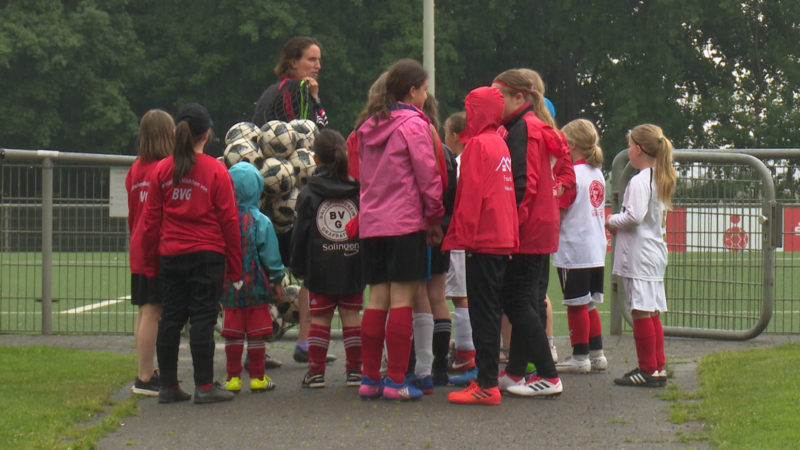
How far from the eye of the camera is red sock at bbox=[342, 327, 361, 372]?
25.1 ft

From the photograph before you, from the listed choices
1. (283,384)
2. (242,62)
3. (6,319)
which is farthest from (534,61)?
(283,384)

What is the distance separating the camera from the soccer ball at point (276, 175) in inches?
320

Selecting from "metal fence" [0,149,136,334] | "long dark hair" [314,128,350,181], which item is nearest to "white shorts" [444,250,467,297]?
"long dark hair" [314,128,350,181]

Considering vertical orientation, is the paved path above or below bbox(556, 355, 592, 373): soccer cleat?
below

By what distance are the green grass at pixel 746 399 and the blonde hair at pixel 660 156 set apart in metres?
1.15

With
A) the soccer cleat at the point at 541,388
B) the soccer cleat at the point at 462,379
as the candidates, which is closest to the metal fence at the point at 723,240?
the soccer cleat at the point at 462,379

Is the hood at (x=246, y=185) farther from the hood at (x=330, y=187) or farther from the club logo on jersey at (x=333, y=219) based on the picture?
the club logo on jersey at (x=333, y=219)

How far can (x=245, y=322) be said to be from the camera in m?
7.53

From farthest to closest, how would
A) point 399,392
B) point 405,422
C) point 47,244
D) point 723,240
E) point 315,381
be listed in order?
point 47,244 < point 723,240 < point 315,381 < point 399,392 < point 405,422

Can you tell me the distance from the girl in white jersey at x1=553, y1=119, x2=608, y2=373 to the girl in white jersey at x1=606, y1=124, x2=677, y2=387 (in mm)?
378

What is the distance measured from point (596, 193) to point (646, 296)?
0.92 m

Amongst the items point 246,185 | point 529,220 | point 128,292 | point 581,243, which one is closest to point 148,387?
point 246,185

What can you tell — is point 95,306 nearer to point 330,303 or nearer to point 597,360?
point 330,303

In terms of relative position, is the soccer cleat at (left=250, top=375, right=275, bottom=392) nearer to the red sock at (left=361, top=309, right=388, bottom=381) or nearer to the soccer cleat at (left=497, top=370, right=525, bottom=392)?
the red sock at (left=361, top=309, right=388, bottom=381)
